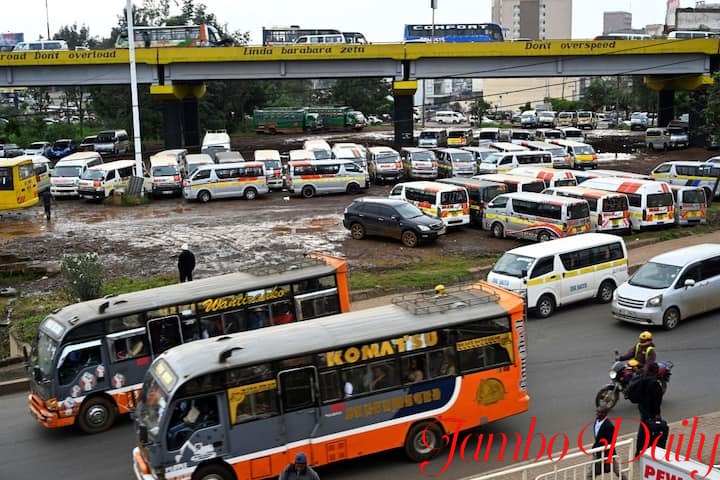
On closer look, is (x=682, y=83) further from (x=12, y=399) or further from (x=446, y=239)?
(x=12, y=399)

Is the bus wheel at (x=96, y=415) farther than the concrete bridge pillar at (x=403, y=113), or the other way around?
the concrete bridge pillar at (x=403, y=113)

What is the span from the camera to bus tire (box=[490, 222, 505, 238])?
28375mm

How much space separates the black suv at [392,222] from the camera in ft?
88.2

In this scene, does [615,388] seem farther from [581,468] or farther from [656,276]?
[656,276]

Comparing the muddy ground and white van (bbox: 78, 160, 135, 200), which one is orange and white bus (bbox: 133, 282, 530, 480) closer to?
the muddy ground

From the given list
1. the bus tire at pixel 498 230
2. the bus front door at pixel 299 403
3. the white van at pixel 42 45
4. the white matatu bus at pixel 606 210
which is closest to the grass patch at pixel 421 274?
the bus tire at pixel 498 230

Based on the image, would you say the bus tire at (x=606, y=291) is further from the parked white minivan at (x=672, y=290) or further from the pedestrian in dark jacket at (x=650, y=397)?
the pedestrian in dark jacket at (x=650, y=397)

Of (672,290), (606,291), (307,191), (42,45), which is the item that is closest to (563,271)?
(606,291)

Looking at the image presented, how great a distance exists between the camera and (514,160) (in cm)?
3934

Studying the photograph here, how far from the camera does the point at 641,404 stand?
449 inches

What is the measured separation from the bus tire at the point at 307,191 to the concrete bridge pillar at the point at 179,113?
1591cm

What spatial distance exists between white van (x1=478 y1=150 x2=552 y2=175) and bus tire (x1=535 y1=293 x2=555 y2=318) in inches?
787

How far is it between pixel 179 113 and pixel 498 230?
3058cm

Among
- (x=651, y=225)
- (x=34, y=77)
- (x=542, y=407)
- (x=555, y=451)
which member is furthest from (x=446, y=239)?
(x=34, y=77)
